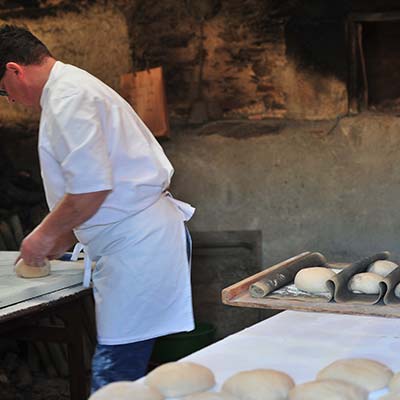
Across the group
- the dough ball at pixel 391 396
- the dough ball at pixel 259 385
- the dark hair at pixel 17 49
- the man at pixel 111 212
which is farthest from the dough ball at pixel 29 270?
the dough ball at pixel 391 396

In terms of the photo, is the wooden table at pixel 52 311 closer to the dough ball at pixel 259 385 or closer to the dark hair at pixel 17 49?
the dark hair at pixel 17 49

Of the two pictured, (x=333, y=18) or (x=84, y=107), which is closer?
(x=84, y=107)

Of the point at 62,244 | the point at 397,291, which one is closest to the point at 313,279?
the point at 397,291

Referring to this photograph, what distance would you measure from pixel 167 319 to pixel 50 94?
783mm

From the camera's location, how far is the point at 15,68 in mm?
2141

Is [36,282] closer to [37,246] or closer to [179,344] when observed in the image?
[37,246]

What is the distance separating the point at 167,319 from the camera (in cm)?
226

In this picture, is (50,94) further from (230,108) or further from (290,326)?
(230,108)

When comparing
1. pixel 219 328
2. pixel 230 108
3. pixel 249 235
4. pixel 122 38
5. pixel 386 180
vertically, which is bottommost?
pixel 219 328

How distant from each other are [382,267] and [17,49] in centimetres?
128

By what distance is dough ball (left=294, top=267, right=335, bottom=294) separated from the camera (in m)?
1.98

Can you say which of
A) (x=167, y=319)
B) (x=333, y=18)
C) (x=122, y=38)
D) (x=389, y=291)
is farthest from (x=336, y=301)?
(x=122, y=38)

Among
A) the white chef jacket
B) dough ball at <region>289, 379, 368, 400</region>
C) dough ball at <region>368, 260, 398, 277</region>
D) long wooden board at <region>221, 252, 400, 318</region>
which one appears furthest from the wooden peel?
dough ball at <region>289, 379, 368, 400</region>

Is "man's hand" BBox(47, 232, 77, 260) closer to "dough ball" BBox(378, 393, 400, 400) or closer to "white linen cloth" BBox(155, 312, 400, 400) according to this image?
"white linen cloth" BBox(155, 312, 400, 400)
